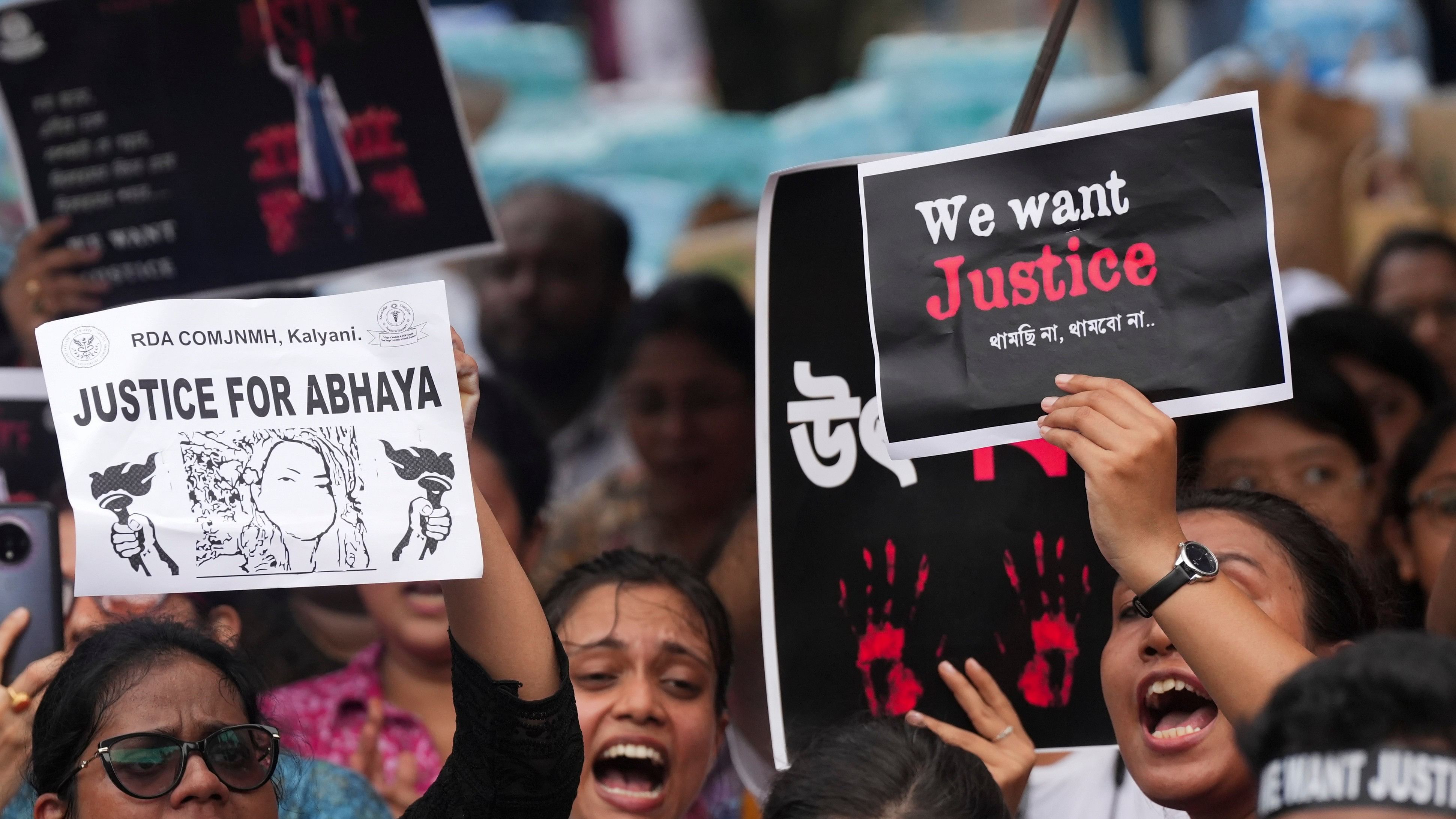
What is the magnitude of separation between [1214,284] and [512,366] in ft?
8.99

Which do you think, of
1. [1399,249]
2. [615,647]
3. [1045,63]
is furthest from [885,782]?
[1399,249]

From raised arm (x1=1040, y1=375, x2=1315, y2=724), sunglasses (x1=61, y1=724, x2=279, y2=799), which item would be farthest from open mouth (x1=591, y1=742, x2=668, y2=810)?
raised arm (x1=1040, y1=375, x2=1315, y2=724)

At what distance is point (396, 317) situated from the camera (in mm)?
1911

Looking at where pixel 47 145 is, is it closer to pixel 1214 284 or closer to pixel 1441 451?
pixel 1214 284

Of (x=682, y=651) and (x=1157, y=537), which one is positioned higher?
(x=1157, y=537)

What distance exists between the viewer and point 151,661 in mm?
2033

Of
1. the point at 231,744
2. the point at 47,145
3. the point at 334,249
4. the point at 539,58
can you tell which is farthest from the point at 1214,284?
the point at 539,58

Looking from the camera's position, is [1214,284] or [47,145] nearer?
[1214,284]

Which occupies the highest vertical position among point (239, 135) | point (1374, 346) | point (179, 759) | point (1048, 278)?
point (239, 135)

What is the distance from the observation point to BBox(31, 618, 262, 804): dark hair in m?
1.99

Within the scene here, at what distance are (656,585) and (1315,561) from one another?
3.44ft

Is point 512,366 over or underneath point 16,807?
over

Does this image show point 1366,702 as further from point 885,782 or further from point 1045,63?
point 1045,63

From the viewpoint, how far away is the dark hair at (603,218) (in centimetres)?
443
